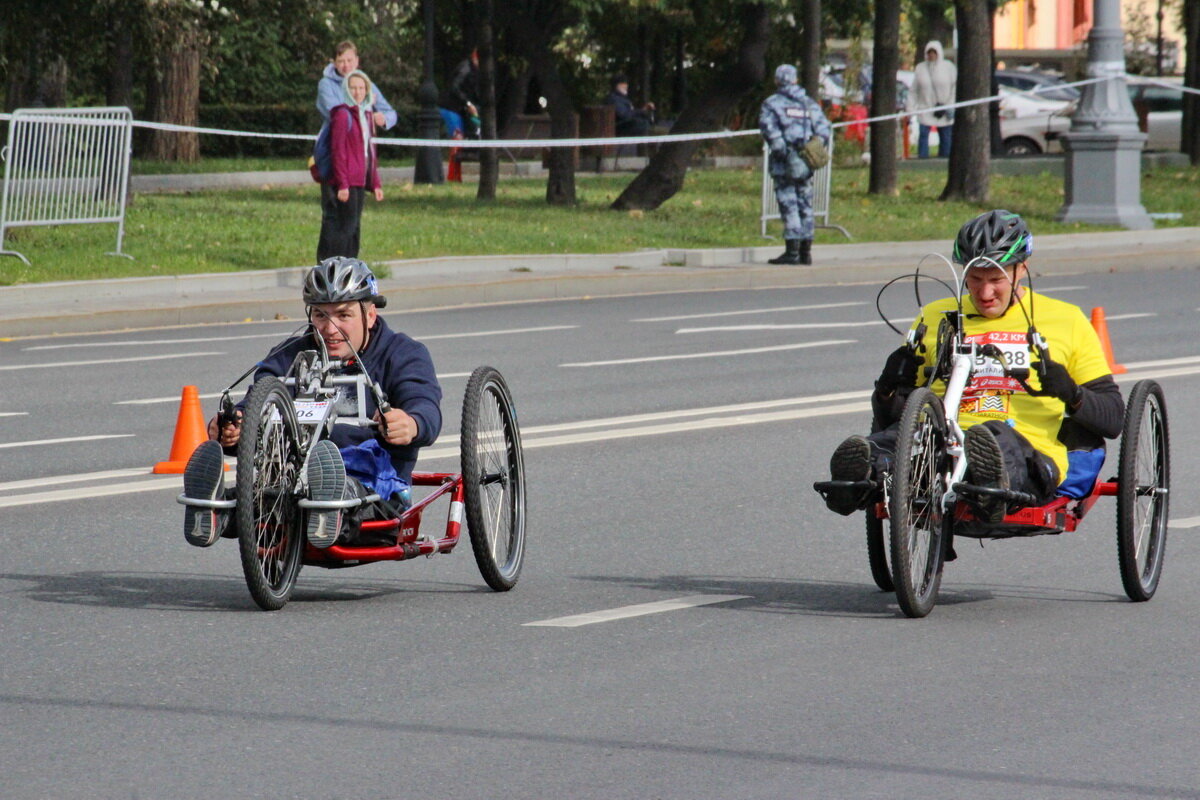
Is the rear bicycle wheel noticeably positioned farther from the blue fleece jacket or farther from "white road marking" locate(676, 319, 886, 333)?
"white road marking" locate(676, 319, 886, 333)

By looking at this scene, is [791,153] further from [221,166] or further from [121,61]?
[221,166]

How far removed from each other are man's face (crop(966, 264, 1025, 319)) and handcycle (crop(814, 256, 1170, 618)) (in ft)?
0.28

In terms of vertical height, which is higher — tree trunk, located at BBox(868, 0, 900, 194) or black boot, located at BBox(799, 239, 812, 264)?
tree trunk, located at BBox(868, 0, 900, 194)

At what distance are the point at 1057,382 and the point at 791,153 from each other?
15569mm

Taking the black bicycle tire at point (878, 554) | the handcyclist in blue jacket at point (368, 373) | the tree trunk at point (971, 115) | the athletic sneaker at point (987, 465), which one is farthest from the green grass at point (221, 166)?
the athletic sneaker at point (987, 465)

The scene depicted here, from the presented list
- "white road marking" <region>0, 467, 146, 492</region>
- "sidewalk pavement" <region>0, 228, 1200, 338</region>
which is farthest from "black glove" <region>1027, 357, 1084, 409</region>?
"sidewalk pavement" <region>0, 228, 1200, 338</region>

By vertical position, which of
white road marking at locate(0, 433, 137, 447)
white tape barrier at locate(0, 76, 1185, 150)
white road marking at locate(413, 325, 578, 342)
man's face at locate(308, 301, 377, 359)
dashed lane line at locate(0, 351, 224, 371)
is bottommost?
white road marking at locate(0, 433, 137, 447)

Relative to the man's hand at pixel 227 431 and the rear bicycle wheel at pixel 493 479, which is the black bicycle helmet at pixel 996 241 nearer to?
the rear bicycle wheel at pixel 493 479

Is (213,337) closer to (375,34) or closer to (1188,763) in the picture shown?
(1188,763)

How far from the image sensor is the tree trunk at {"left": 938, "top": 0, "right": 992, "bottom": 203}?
91.5ft

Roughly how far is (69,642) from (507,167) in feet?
99.6

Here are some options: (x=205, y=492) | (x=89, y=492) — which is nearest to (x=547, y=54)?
(x=89, y=492)

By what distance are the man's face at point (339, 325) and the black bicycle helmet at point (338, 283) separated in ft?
0.13

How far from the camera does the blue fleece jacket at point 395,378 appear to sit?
695cm
